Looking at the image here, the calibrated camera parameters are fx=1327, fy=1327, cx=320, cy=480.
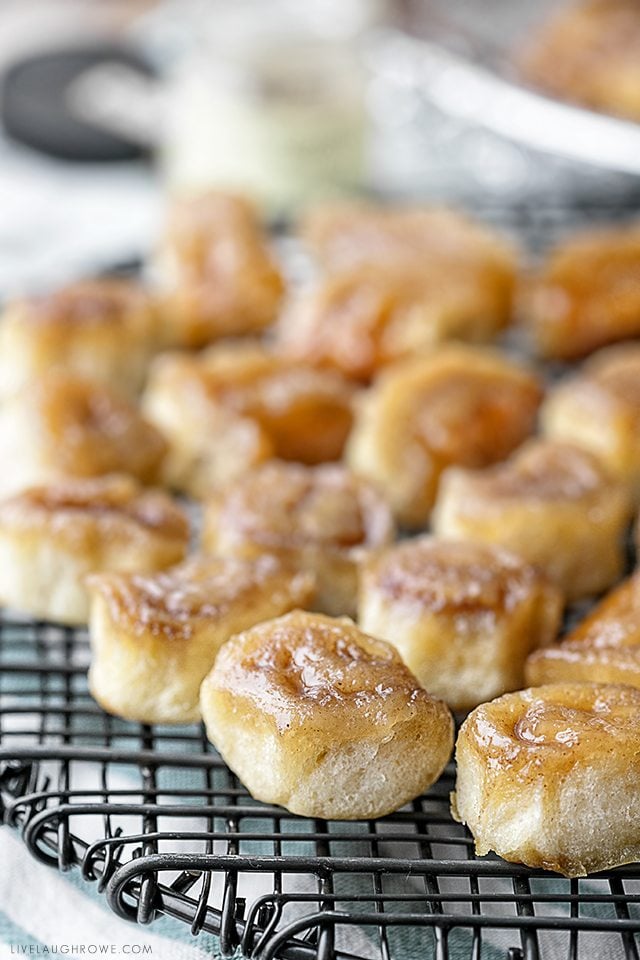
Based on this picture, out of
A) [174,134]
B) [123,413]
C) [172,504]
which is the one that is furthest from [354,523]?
[174,134]

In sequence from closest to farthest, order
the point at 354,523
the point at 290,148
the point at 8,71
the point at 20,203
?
the point at 354,523, the point at 290,148, the point at 20,203, the point at 8,71

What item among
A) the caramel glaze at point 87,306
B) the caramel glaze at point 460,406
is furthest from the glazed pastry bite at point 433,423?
the caramel glaze at point 87,306

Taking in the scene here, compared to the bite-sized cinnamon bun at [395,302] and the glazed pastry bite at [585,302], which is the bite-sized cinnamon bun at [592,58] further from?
the bite-sized cinnamon bun at [395,302]

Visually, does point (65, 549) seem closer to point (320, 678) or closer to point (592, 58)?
point (320, 678)

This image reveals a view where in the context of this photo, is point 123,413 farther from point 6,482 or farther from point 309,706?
point 309,706

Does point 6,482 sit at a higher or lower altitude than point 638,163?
lower

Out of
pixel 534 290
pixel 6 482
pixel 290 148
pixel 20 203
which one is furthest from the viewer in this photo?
pixel 20 203

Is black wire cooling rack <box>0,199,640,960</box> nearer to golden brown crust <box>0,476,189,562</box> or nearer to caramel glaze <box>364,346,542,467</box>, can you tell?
golden brown crust <box>0,476,189,562</box>
